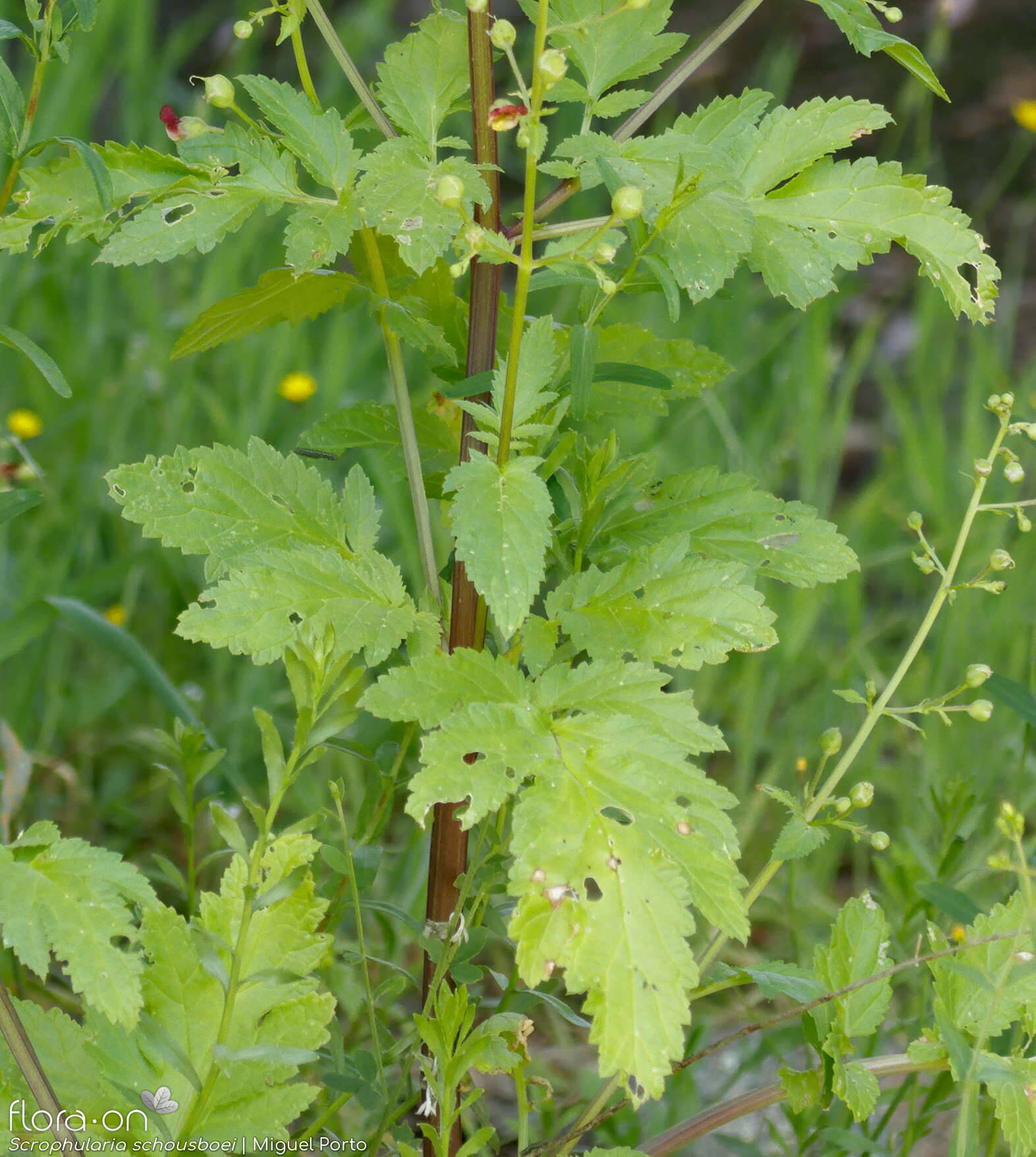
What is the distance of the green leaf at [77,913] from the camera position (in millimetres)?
829

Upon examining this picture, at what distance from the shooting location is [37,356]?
0.99 meters

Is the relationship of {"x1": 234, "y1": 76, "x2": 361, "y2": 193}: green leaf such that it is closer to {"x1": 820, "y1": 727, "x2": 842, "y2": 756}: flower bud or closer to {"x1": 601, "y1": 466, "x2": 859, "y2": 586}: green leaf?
{"x1": 601, "y1": 466, "x2": 859, "y2": 586}: green leaf

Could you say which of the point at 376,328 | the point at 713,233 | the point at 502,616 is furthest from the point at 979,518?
the point at 502,616

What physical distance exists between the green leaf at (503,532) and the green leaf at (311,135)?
0.87 ft

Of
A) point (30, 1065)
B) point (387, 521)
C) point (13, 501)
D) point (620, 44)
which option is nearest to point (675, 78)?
point (620, 44)

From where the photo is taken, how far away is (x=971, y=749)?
2.09 metres

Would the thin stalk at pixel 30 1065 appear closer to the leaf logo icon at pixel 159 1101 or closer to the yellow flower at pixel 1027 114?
the leaf logo icon at pixel 159 1101

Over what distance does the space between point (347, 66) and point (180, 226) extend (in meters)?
0.19

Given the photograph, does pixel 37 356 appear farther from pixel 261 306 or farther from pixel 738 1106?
pixel 738 1106

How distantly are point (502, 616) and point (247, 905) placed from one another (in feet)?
0.91

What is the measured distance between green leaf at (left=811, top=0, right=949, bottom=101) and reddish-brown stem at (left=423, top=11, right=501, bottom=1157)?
261mm

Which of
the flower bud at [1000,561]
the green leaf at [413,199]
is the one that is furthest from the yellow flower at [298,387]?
the flower bud at [1000,561]

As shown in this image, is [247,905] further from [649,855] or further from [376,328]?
[376,328]

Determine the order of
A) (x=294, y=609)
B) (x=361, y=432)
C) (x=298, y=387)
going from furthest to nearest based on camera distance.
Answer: (x=298, y=387) → (x=361, y=432) → (x=294, y=609)
